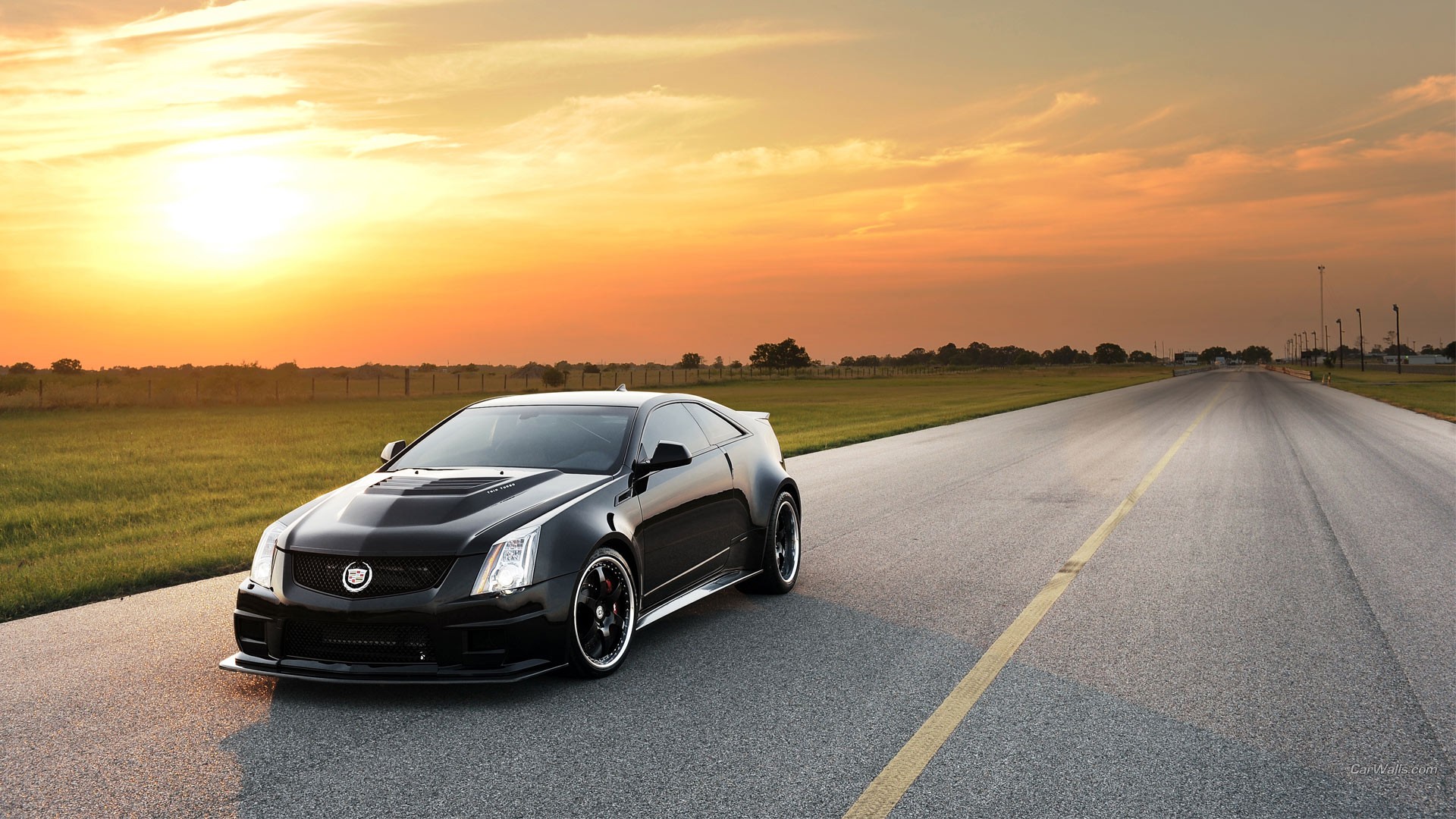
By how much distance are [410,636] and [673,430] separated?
8.18ft

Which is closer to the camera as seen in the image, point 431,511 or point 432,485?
point 431,511

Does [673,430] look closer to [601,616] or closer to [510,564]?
[601,616]

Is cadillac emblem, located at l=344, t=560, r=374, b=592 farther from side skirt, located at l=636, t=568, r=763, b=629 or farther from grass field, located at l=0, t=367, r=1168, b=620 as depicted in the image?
grass field, located at l=0, t=367, r=1168, b=620

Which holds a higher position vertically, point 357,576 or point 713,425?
point 713,425

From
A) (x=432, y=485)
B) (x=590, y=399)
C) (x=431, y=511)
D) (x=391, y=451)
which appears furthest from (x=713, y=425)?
(x=431, y=511)

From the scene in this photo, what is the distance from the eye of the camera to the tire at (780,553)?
763 cm

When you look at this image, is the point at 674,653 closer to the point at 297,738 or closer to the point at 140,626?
the point at 297,738

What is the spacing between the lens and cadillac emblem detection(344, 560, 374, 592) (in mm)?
5195

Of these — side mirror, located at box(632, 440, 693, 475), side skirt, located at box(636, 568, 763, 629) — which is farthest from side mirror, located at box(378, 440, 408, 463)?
side skirt, located at box(636, 568, 763, 629)

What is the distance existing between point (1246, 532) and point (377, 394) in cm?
6212

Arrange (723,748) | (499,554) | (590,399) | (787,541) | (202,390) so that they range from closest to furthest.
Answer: (723,748)
(499,554)
(590,399)
(787,541)
(202,390)

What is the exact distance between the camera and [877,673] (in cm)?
564

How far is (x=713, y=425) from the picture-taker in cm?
766

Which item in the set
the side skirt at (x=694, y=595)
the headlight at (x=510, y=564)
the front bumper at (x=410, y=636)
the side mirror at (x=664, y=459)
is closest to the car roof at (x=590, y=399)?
the side mirror at (x=664, y=459)
